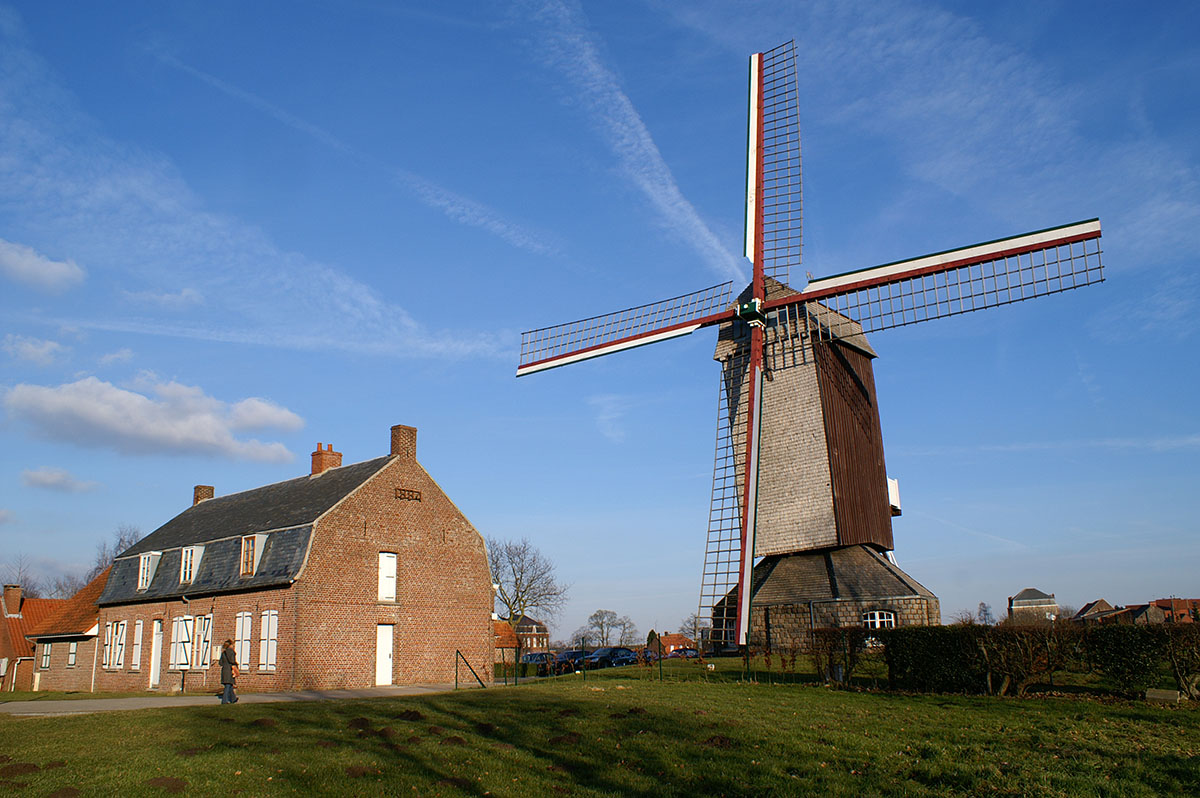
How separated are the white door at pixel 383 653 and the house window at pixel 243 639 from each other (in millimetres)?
3908

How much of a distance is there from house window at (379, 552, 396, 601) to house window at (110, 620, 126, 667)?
12152mm

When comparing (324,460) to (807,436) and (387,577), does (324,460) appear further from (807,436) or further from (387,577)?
(807,436)

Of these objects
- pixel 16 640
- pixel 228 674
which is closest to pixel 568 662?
pixel 228 674

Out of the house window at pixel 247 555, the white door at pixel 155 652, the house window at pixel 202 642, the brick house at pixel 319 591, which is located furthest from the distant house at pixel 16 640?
the house window at pixel 247 555

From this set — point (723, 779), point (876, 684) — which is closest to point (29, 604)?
point (876, 684)

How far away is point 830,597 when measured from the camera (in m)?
Answer: 27.2

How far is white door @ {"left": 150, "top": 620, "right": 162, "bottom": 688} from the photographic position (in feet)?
99.2

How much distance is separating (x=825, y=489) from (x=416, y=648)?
14737 millimetres

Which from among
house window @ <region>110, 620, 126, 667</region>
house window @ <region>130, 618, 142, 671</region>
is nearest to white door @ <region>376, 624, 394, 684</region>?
house window @ <region>130, 618, 142, 671</region>

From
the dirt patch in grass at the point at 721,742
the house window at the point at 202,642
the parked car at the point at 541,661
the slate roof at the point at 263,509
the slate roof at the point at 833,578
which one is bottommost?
the parked car at the point at 541,661

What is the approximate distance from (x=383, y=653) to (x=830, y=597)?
48.1ft

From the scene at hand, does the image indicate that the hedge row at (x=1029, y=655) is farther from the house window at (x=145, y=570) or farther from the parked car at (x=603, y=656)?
the house window at (x=145, y=570)

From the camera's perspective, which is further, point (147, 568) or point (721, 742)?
point (147, 568)

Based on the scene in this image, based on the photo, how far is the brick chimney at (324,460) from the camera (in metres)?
32.8
